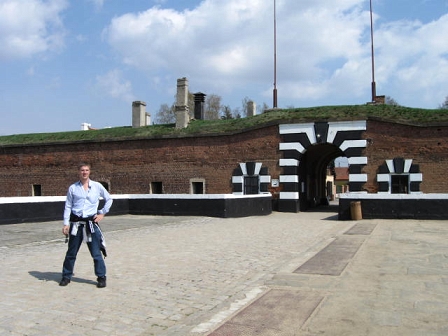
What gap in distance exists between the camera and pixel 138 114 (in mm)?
34219

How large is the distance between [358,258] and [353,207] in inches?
Answer: 432

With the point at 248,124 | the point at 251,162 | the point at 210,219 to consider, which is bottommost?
the point at 210,219

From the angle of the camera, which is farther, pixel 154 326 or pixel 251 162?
pixel 251 162

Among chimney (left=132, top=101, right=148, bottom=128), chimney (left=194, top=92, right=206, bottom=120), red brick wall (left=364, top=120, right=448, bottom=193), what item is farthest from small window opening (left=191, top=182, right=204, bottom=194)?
red brick wall (left=364, top=120, right=448, bottom=193)

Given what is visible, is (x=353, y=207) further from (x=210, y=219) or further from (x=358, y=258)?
(x=358, y=258)

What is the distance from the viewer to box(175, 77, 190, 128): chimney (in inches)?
1220

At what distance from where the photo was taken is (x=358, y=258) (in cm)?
946

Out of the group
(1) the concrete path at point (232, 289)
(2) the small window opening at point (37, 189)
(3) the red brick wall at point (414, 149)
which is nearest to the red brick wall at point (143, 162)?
(2) the small window opening at point (37, 189)

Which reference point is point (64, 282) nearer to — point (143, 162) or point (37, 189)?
point (143, 162)

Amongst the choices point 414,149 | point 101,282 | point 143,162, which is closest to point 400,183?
point 414,149

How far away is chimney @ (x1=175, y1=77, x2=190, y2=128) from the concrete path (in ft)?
62.9

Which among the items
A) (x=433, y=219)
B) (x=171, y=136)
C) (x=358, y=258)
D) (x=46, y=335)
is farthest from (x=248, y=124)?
(x=46, y=335)

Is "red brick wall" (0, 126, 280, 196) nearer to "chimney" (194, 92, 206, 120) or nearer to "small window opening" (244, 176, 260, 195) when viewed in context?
"small window opening" (244, 176, 260, 195)

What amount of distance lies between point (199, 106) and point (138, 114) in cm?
458
